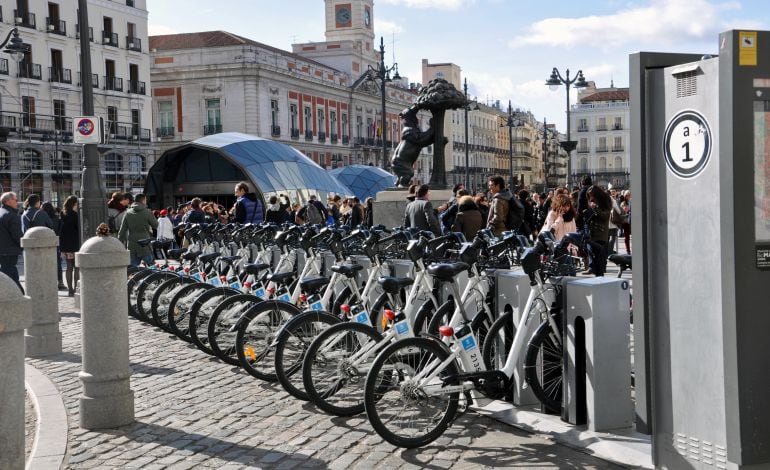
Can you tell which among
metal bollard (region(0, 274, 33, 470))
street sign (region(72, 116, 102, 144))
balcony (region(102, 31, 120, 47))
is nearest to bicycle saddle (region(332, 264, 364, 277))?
metal bollard (region(0, 274, 33, 470))

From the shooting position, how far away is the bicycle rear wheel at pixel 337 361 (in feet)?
20.4

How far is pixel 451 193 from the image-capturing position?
1884 cm

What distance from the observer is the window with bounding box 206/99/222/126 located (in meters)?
60.5

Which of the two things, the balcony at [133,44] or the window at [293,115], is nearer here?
the balcony at [133,44]

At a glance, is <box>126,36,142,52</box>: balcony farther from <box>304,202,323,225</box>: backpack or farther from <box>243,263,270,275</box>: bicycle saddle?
<box>243,263,270,275</box>: bicycle saddle

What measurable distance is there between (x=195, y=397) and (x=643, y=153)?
13.8 feet

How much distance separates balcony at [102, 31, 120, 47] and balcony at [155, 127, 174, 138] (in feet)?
26.2

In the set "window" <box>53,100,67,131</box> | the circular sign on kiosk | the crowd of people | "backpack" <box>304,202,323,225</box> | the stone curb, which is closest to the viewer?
the circular sign on kiosk

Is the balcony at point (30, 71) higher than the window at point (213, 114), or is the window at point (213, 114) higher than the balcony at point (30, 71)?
the balcony at point (30, 71)

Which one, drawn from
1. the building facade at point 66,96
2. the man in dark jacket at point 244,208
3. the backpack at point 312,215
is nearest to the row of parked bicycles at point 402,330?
the man in dark jacket at point 244,208

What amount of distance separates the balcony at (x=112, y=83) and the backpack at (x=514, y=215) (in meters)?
45.9

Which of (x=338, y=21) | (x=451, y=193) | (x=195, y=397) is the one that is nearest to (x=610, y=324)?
(x=195, y=397)

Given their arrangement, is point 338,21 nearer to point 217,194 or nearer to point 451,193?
point 217,194

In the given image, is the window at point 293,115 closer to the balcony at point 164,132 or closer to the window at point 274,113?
the window at point 274,113
